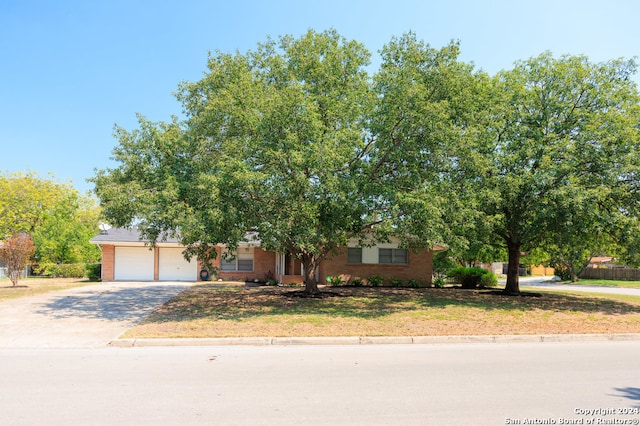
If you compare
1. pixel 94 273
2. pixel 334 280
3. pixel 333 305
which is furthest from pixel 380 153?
pixel 94 273

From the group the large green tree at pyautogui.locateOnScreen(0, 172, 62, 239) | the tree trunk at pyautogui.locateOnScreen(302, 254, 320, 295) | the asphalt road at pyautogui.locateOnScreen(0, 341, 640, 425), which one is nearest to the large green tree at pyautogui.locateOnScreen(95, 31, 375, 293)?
the tree trunk at pyautogui.locateOnScreen(302, 254, 320, 295)

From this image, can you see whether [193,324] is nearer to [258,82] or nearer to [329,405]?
[329,405]

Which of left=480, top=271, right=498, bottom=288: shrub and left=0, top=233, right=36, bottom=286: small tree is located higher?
left=0, top=233, right=36, bottom=286: small tree

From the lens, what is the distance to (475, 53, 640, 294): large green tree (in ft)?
50.3

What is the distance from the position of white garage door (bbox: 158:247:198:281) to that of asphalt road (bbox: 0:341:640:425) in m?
19.7

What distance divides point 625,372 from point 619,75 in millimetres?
14824

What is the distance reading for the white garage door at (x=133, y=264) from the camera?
1114 inches

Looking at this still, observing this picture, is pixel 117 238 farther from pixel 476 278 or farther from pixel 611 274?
pixel 611 274

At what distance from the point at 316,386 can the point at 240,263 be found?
22.5 meters

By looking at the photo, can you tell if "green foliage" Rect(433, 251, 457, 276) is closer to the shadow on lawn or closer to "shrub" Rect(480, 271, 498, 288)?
"shrub" Rect(480, 271, 498, 288)

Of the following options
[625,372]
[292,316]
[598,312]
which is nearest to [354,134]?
[292,316]

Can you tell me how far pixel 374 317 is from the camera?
13.3m

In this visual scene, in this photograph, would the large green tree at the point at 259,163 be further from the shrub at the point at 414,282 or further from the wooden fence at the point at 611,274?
the wooden fence at the point at 611,274

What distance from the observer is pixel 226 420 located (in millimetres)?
5043
